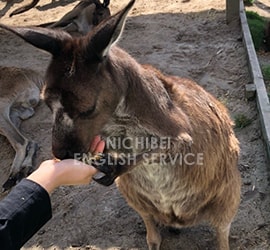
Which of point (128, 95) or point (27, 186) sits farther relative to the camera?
point (128, 95)

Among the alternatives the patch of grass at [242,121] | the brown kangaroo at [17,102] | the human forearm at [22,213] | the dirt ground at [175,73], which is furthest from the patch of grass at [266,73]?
the human forearm at [22,213]

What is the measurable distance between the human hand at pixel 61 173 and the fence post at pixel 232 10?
4.50 metres

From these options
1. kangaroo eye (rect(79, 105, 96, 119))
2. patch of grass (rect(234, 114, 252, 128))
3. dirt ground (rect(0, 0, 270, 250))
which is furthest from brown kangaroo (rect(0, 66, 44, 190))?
kangaroo eye (rect(79, 105, 96, 119))

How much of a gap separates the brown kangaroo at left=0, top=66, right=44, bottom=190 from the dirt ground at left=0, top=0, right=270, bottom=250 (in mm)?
107

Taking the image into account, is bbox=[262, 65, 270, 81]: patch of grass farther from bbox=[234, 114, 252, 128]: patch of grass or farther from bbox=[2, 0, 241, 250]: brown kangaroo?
bbox=[2, 0, 241, 250]: brown kangaroo

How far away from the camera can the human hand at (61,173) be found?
1977mm

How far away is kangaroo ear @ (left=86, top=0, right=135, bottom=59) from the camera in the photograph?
2.04 m

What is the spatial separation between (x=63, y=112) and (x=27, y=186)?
1.63 ft

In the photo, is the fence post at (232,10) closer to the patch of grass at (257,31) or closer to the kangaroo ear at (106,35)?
the patch of grass at (257,31)

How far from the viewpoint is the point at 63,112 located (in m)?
2.26

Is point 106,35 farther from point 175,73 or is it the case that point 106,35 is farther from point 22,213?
point 175,73

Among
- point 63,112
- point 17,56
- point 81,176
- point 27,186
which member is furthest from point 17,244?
point 17,56

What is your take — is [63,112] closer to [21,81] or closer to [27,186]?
[27,186]

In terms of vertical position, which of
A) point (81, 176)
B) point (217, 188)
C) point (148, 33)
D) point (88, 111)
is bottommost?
point (148, 33)
